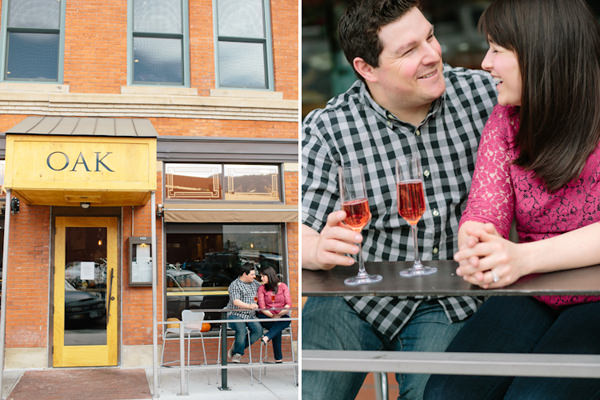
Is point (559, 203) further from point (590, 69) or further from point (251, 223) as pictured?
point (251, 223)

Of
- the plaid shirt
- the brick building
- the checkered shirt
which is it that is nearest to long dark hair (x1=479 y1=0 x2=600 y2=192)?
the plaid shirt

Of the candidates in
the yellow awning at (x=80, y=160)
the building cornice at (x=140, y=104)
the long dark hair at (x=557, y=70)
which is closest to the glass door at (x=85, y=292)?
the yellow awning at (x=80, y=160)

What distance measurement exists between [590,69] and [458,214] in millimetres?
607

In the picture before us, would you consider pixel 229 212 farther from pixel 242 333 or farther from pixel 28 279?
pixel 28 279

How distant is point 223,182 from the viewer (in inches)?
355

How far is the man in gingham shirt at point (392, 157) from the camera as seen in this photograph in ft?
6.74

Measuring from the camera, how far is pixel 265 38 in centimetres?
984

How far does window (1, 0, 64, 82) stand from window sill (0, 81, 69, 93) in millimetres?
195

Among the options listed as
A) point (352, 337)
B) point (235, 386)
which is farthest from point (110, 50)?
point (352, 337)

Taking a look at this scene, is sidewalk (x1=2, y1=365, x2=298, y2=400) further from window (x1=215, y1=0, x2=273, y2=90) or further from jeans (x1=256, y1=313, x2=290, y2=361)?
window (x1=215, y1=0, x2=273, y2=90)

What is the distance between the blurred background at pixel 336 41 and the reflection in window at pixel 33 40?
799 centimetres

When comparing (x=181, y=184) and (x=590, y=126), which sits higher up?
(x=181, y=184)

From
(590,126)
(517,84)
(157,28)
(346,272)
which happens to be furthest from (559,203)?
(157,28)

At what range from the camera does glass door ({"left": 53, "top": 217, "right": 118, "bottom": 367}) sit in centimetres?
859
